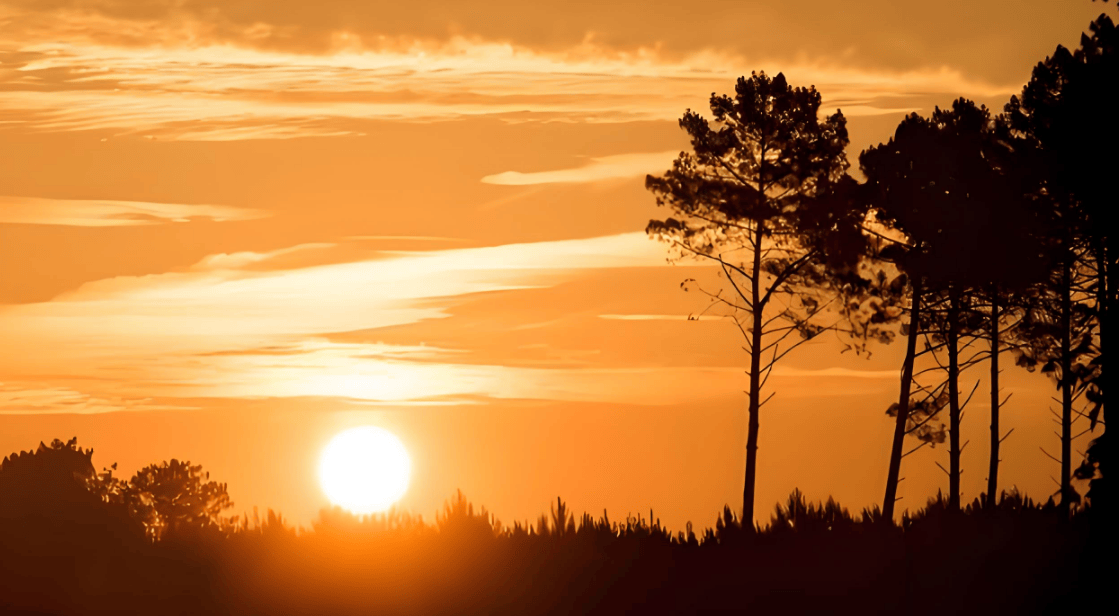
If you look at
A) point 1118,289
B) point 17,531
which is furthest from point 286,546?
point 1118,289

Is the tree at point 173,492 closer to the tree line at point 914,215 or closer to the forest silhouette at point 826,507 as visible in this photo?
the forest silhouette at point 826,507

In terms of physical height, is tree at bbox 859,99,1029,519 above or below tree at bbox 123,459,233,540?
above

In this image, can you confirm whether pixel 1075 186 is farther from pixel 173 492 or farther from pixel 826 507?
pixel 173 492

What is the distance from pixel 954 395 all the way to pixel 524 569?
84.6 ft

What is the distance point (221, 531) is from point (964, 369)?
27.6 metres

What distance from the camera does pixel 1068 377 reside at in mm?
45188

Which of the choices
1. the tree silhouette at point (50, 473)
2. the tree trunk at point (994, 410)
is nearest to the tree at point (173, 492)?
the tree silhouette at point (50, 473)

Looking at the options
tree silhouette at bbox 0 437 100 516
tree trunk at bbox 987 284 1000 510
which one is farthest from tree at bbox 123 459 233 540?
tree trunk at bbox 987 284 1000 510

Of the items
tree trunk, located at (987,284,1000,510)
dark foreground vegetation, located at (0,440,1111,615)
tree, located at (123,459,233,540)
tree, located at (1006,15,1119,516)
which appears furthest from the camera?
tree, located at (123,459,233,540)

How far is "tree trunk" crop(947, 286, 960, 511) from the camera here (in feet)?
143

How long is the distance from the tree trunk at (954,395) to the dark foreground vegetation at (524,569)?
742 inches

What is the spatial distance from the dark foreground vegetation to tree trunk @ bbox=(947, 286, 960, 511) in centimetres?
1886

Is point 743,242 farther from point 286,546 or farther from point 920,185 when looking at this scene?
point 286,546

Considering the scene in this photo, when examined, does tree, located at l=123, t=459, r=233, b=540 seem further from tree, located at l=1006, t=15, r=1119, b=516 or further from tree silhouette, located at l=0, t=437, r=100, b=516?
tree, located at l=1006, t=15, r=1119, b=516
